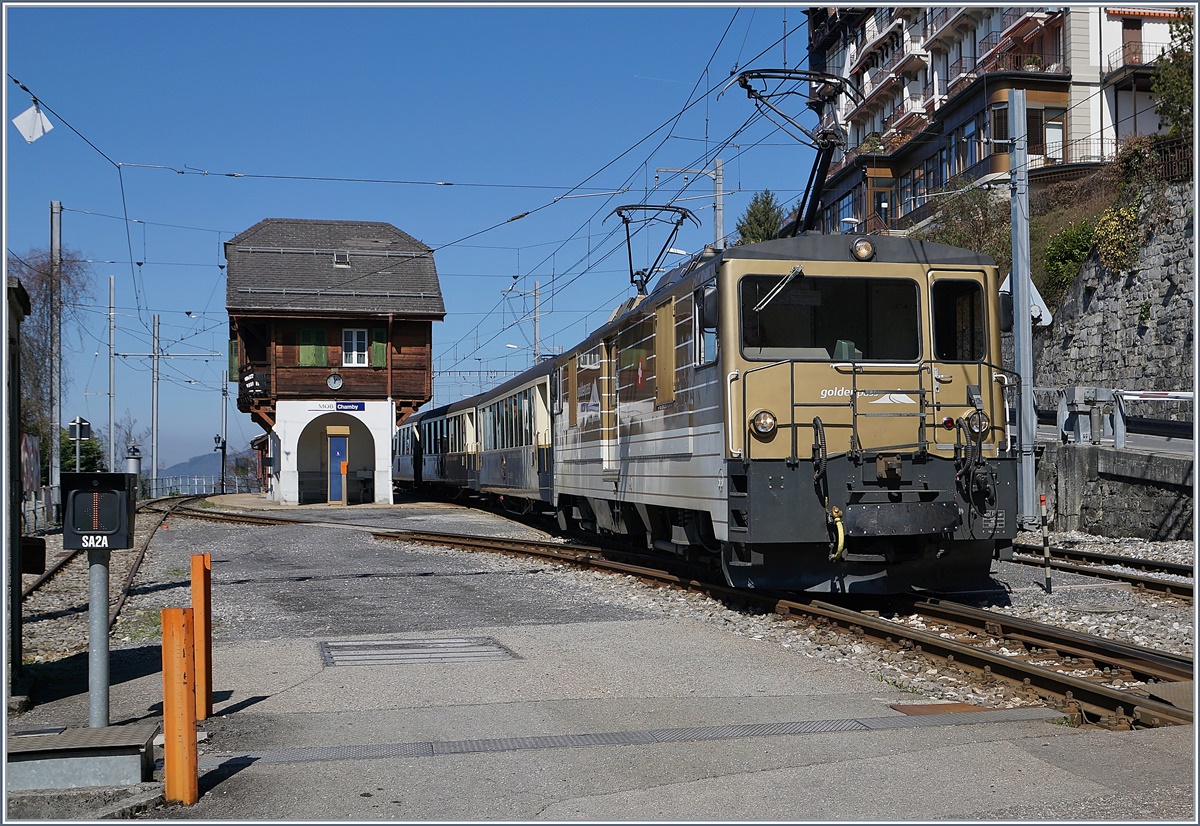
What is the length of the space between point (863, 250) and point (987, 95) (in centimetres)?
3424

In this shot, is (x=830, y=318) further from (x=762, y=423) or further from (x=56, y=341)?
(x=56, y=341)

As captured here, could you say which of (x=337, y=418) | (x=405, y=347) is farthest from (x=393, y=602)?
(x=337, y=418)

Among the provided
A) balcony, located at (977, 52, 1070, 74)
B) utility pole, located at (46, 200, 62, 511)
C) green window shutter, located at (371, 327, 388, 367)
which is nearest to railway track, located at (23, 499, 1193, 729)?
utility pole, located at (46, 200, 62, 511)

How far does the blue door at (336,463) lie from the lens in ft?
131

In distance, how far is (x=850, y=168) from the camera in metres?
51.9

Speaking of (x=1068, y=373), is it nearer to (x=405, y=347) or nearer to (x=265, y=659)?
(x=405, y=347)

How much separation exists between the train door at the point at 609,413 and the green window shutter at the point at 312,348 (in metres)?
25.1

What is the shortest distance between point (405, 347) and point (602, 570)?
84.5 feet

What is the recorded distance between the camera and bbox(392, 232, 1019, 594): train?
1045cm

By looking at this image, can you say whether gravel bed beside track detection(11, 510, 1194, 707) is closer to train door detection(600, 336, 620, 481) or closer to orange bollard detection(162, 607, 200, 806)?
train door detection(600, 336, 620, 481)

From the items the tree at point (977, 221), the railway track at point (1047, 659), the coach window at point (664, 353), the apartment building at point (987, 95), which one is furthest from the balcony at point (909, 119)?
the railway track at point (1047, 659)

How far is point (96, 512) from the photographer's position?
635 centimetres

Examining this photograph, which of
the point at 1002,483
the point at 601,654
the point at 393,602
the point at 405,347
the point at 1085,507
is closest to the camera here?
the point at 601,654

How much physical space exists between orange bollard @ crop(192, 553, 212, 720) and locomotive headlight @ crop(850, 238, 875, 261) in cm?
652
